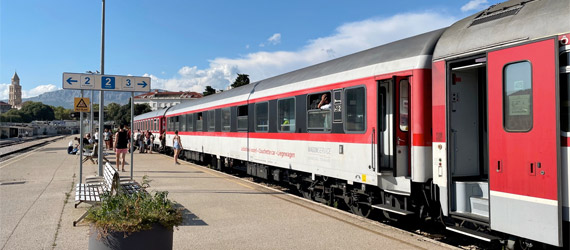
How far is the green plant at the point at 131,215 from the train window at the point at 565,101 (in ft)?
14.5

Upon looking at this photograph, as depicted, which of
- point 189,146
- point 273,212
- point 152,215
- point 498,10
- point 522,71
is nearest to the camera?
point 152,215

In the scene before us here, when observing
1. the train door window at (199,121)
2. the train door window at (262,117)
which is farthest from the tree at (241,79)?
the train door window at (262,117)

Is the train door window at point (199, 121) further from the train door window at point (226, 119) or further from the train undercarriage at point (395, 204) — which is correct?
the train undercarriage at point (395, 204)

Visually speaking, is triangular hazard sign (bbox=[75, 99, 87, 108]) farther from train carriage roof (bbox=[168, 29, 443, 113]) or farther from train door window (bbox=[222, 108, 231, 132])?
train carriage roof (bbox=[168, 29, 443, 113])

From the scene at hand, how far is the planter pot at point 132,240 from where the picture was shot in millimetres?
4457

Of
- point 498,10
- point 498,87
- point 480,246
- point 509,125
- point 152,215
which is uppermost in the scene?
point 498,10

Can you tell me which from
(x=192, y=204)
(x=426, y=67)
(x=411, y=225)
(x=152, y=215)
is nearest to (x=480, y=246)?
(x=411, y=225)

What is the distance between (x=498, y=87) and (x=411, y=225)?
11.6ft

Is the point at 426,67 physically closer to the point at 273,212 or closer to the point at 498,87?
the point at 498,87

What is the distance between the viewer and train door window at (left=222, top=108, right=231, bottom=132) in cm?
1575

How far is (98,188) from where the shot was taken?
9.88 m

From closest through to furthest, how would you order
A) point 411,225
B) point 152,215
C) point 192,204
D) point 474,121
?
1. point 152,215
2. point 474,121
3. point 411,225
4. point 192,204

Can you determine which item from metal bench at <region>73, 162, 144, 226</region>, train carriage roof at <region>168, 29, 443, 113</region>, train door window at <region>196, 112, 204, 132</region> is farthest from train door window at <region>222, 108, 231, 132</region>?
metal bench at <region>73, 162, 144, 226</region>

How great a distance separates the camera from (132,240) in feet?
14.7
